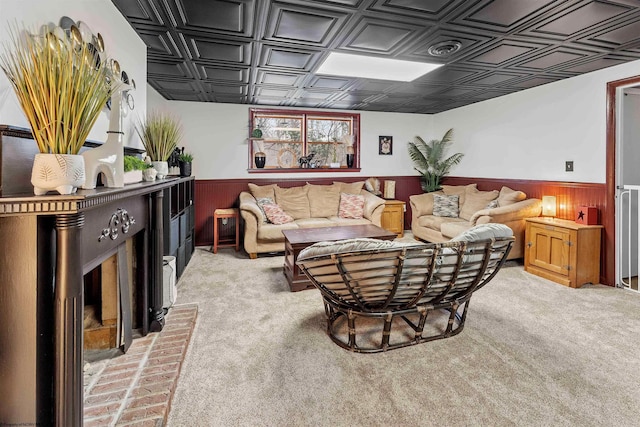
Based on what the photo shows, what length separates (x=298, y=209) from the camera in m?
5.52

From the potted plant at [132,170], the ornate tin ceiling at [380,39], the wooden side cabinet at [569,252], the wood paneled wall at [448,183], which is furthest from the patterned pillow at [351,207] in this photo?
the potted plant at [132,170]

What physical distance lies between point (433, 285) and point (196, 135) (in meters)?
4.67

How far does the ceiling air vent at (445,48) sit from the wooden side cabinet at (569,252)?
2.26 m

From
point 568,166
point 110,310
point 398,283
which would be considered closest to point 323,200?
point 568,166

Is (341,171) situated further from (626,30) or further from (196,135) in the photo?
(626,30)

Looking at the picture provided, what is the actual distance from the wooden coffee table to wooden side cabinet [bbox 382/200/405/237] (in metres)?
1.72

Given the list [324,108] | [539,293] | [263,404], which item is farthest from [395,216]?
[263,404]

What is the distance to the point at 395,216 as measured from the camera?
600 centimetres

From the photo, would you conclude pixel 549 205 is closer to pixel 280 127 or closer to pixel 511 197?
pixel 511 197

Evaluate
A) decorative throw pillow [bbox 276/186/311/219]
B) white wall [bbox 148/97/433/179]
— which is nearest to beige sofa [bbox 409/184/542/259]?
white wall [bbox 148/97/433/179]

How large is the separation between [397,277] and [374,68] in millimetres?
2908

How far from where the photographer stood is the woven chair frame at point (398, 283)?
1982mm

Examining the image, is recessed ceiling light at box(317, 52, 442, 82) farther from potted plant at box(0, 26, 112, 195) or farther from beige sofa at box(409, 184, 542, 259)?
potted plant at box(0, 26, 112, 195)

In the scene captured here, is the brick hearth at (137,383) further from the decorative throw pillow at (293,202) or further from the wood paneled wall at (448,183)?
the wood paneled wall at (448,183)
